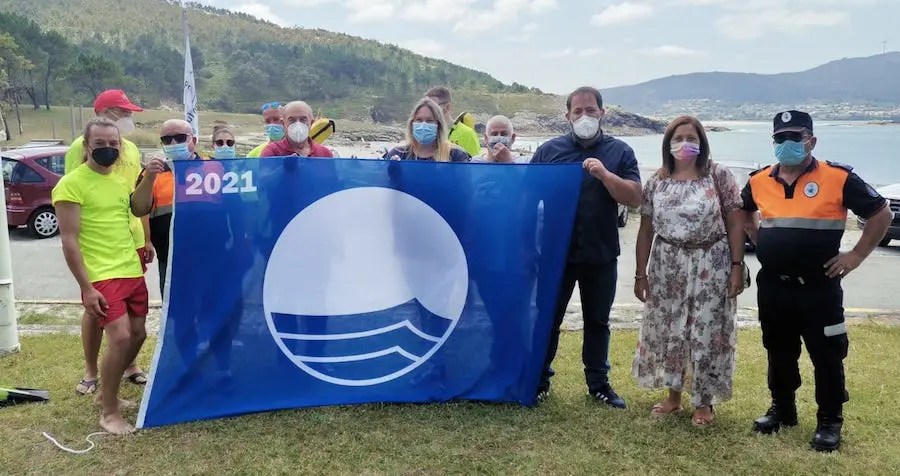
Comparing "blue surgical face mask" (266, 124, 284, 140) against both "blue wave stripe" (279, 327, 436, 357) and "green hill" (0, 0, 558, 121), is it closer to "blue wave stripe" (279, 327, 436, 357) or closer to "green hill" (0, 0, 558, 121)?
"blue wave stripe" (279, 327, 436, 357)

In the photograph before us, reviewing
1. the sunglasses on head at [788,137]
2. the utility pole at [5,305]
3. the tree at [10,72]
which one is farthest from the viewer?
the tree at [10,72]

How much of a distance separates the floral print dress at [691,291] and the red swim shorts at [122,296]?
9.46 ft

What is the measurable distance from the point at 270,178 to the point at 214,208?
1.08 feet

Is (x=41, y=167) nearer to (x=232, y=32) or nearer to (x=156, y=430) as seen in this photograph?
(x=156, y=430)

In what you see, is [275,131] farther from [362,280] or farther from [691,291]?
[691,291]

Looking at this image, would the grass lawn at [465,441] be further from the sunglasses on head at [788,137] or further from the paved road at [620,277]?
the paved road at [620,277]

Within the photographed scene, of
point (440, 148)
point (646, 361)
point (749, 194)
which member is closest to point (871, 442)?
point (646, 361)

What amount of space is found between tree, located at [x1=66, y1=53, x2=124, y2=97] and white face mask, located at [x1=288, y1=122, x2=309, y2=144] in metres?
68.4

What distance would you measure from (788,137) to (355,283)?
2403 mm

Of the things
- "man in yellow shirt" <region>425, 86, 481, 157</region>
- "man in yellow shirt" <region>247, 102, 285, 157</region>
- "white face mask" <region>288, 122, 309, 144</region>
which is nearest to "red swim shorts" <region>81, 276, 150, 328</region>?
"white face mask" <region>288, 122, 309, 144</region>

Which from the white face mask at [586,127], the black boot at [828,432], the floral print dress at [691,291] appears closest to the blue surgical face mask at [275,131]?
the white face mask at [586,127]

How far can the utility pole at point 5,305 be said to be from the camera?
5.05 meters

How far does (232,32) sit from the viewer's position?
126 metres

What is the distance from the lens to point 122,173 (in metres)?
3.75
